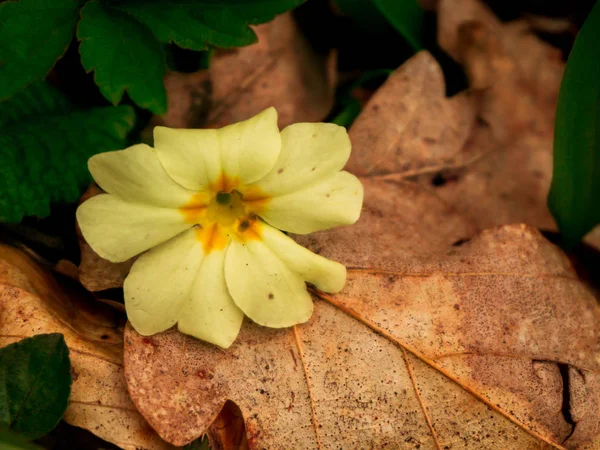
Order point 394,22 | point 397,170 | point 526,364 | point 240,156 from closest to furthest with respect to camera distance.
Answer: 1. point 240,156
2. point 526,364
3. point 397,170
4. point 394,22

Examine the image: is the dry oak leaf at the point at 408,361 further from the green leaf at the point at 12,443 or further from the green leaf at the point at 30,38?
the green leaf at the point at 30,38

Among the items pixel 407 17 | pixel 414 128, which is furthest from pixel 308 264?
pixel 407 17

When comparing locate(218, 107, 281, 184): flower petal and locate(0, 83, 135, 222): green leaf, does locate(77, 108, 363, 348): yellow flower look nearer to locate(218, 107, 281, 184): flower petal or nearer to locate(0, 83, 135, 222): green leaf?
locate(218, 107, 281, 184): flower petal

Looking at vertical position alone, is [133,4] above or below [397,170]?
above

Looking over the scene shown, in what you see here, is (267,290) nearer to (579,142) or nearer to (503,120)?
(579,142)

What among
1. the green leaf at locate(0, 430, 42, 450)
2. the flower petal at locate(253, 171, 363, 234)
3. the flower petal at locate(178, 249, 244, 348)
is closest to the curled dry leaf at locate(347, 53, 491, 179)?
the flower petal at locate(253, 171, 363, 234)

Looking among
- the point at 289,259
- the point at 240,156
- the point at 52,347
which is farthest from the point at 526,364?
the point at 52,347

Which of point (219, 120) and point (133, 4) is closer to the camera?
point (133, 4)

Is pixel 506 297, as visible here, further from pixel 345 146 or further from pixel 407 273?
pixel 345 146
